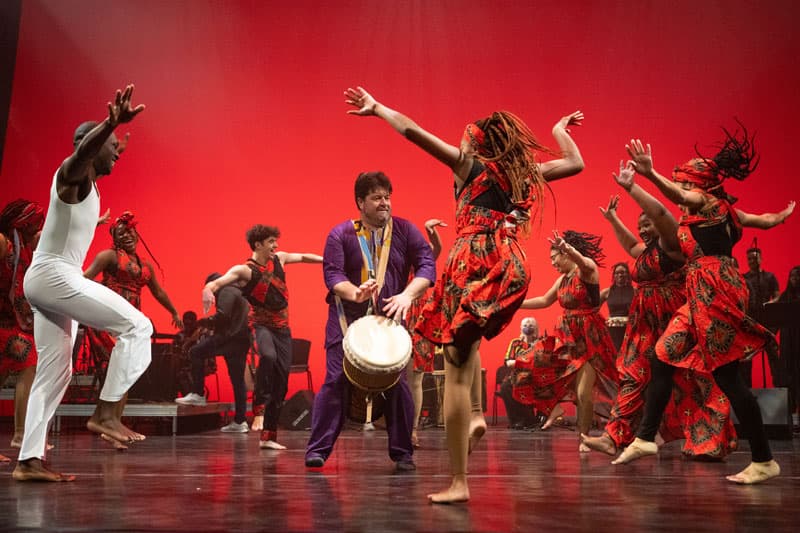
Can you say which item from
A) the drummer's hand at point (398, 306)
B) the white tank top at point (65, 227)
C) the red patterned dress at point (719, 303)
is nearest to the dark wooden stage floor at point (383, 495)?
the red patterned dress at point (719, 303)

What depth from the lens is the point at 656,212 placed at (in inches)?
176

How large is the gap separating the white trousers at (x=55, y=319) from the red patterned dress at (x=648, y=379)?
2.88 m

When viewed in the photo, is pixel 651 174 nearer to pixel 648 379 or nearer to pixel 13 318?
pixel 648 379

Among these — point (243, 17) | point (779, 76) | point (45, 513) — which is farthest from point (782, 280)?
point (45, 513)

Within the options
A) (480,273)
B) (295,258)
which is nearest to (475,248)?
(480,273)

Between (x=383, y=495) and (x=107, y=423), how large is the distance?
3.34 metres

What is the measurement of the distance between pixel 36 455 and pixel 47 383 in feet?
1.01

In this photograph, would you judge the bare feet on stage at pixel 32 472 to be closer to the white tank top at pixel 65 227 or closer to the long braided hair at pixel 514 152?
the white tank top at pixel 65 227

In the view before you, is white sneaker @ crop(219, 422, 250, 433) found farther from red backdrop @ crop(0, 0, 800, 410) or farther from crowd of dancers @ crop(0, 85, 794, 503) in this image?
red backdrop @ crop(0, 0, 800, 410)

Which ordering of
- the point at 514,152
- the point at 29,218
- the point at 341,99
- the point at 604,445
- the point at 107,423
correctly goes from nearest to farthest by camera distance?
1. the point at 514,152
2. the point at 604,445
3. the point at 29,218
4. the point at 107,423
5. the point at 341,99

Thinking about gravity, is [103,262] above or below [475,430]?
above

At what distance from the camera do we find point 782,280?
30.1 feet

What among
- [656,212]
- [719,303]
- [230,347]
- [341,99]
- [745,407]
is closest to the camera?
[745,407]

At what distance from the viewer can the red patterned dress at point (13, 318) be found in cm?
529
